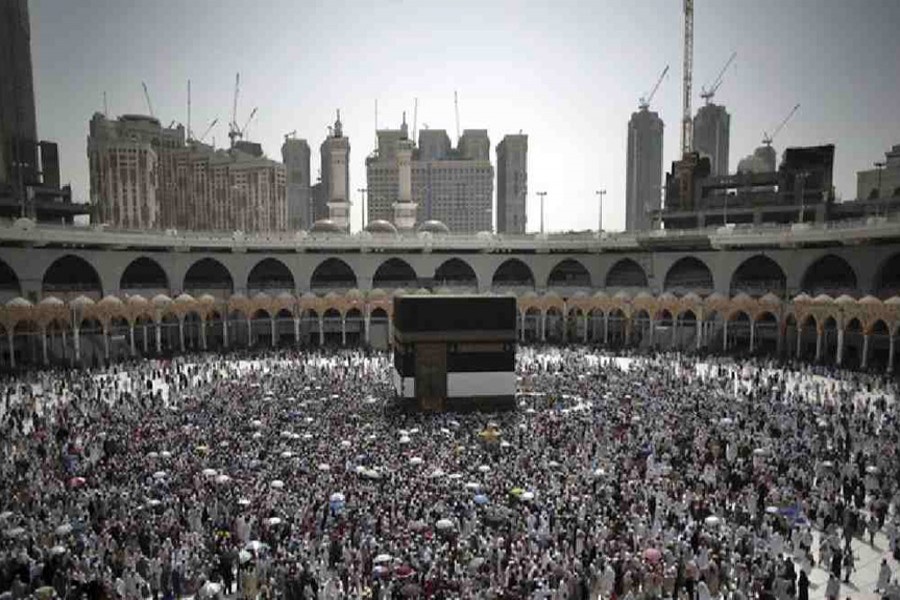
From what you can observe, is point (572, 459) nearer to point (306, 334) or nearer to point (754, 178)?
point (306, 334)

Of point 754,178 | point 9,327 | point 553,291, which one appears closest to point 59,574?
point 9,327

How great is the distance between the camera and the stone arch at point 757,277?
151 feet

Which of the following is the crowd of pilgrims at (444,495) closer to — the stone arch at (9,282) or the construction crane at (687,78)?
the stone arch at (9,282)

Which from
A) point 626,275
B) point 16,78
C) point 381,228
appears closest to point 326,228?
point 381,228

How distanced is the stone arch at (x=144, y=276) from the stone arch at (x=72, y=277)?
2.65 meters

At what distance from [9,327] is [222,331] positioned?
1498 centimetres

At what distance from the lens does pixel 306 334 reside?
1973 inches

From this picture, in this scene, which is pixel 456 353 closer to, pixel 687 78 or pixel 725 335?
pixel 725 335

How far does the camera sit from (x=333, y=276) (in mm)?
54969

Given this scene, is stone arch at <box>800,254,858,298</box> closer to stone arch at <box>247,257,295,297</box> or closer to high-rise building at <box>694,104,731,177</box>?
stone arch at <box>247,257,295,297</box>

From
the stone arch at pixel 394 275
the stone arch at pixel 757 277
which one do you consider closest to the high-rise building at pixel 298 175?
the stone arch at pixel 394 275

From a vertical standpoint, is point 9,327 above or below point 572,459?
above

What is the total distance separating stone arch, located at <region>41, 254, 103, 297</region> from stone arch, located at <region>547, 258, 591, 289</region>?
34.1 m

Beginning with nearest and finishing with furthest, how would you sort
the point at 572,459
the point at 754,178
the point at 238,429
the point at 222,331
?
1. the point at 572,459
2. the point at 238,429
3. the point at 222,331
4. the point at 754,178
